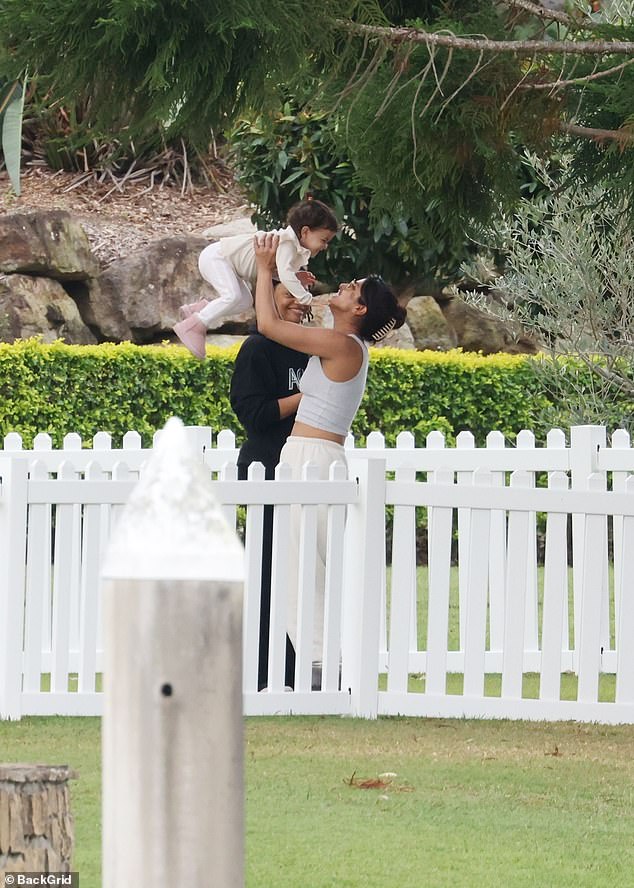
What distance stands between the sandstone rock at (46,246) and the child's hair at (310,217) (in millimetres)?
8727

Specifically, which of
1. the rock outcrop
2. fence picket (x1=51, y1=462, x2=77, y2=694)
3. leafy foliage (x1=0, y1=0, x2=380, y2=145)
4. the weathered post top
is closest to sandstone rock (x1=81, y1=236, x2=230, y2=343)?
the rock outcrop

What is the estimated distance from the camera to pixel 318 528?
6465 millimetres

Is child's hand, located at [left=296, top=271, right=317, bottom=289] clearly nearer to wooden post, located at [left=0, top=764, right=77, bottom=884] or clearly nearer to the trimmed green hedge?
wooden post, located at [left=0, top=764, right=77, bottom=884]

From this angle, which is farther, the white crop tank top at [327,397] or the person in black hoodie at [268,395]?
the person in black hoodie at [268,395]

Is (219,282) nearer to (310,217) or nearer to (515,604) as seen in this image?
(310,217)

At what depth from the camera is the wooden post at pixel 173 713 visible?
1.77m

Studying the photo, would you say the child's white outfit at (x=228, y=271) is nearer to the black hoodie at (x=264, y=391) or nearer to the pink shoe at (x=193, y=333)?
the pink shoe at (x=193, y=333)

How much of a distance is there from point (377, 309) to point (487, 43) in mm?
2109

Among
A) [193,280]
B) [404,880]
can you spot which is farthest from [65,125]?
[404,880]

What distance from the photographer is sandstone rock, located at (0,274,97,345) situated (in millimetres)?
14516

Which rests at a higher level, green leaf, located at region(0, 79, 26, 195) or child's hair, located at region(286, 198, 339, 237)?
child's hair, located at region(286, 198, 339, 237)

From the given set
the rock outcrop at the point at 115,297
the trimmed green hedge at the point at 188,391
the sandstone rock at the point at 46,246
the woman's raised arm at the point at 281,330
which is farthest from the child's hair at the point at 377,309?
the sandstone rock at the point at 46,246

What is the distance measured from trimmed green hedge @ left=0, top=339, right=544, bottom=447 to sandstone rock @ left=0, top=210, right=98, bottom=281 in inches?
106

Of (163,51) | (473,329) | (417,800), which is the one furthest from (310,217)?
(473,329)
